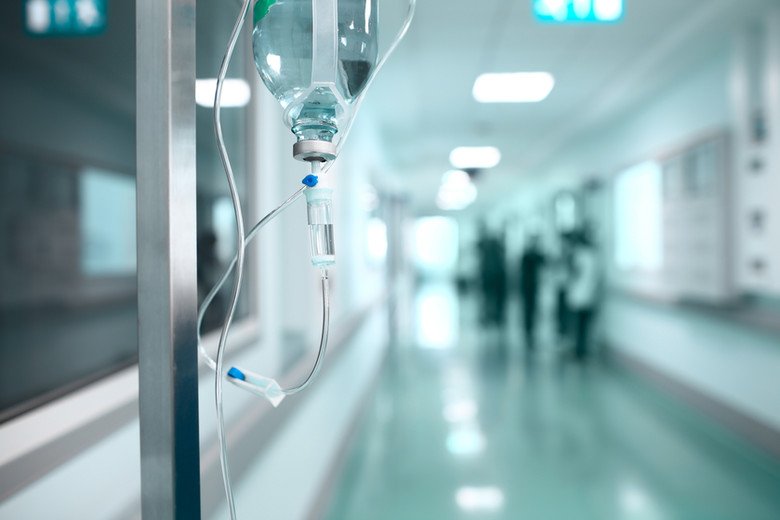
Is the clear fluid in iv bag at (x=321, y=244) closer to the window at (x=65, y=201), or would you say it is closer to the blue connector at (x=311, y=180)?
the blue connector at (x=311, y=180)

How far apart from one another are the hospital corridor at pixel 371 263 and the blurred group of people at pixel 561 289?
47 mm

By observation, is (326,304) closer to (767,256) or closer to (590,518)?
(590,518)

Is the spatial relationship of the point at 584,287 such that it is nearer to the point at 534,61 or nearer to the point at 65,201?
the point at 534,61

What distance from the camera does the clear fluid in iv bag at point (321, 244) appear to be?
701 millimetres

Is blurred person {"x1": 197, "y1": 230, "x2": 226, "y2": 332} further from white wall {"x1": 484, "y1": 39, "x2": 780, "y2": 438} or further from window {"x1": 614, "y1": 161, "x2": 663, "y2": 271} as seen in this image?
window {"x1": 614, "y1": 161, "x2": 663, "y2": 271}


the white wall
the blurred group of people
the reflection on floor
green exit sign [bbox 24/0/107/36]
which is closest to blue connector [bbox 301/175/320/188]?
green exit sign [bbox 24/0/107/36]

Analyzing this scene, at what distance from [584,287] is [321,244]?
7.00m

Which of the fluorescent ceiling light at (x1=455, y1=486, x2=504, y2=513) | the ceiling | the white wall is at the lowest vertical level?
the fluorescent ceiling light at (x1=455, y1=486, x2=504, y2=513)

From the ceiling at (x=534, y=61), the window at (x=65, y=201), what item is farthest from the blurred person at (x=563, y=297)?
the window at (x=65, y=201)

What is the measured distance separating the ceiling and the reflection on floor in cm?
269

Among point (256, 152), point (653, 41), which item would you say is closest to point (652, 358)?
point (653, 41)

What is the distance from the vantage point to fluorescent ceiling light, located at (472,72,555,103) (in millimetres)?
4505

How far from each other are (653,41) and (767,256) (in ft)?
5.54

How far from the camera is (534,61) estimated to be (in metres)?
4.13
